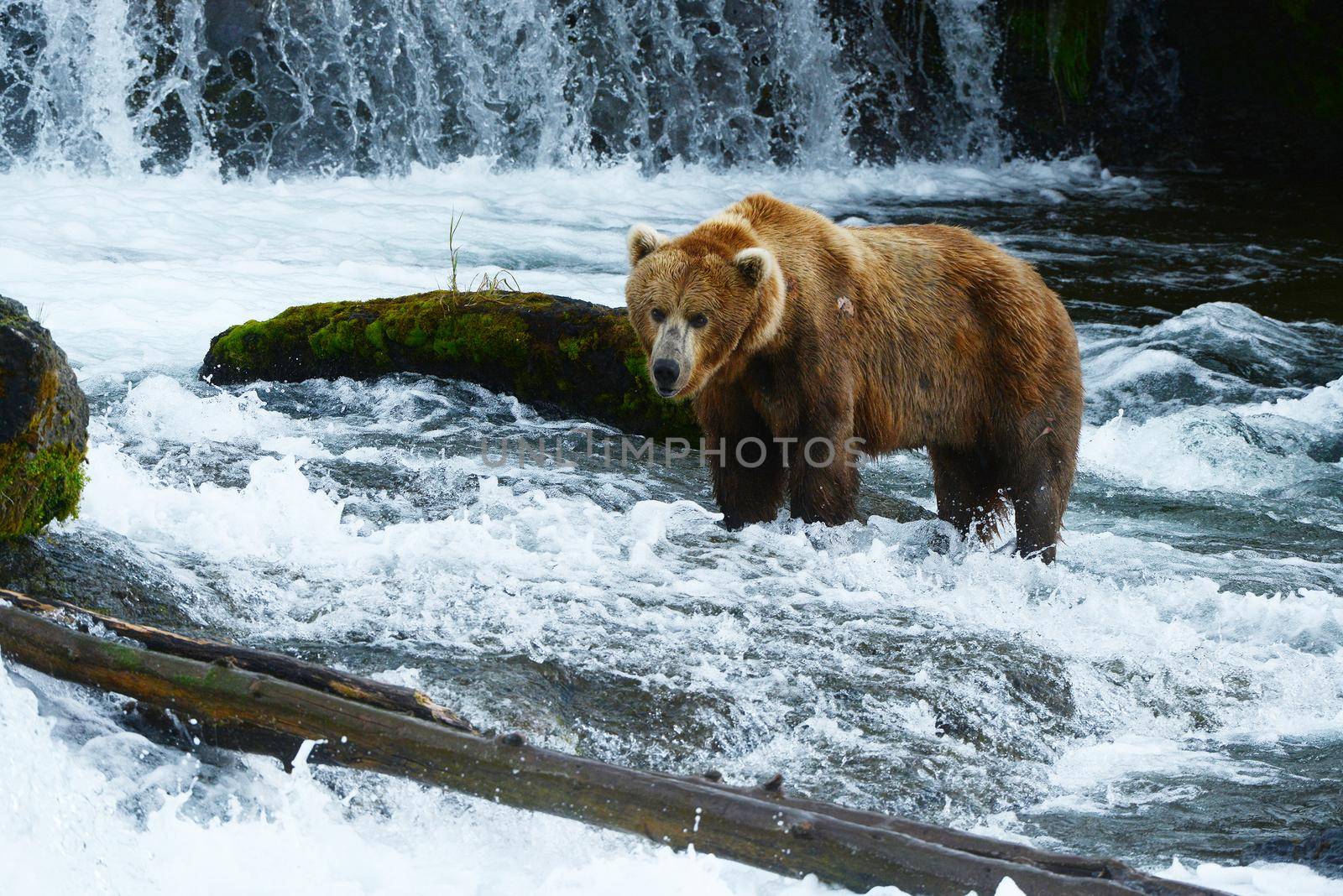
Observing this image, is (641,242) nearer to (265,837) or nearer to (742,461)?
(742,461)

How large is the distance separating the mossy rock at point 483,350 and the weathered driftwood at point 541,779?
14.1ft

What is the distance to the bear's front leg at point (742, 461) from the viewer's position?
606 cm

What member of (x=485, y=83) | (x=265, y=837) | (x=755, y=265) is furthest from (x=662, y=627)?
(x=485, y=83)

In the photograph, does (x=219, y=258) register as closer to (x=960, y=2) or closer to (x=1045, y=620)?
(x=1045, y=620)

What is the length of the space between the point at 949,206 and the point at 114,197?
880 cm

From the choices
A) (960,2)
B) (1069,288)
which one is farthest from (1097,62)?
(1069,288)

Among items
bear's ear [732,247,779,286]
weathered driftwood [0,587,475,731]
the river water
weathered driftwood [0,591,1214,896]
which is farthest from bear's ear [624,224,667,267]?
weathered driftwood [0,591,1214,896]

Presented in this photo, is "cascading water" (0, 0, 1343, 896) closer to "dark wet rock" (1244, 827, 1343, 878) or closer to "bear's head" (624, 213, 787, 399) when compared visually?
"dark wet rock" (1244, 827, 1343, 878)

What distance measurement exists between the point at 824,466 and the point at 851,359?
1.54 feet

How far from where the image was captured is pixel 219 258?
40.2 ft

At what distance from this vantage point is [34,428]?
4617 mm

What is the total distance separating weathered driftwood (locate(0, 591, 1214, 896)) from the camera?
2904 mm

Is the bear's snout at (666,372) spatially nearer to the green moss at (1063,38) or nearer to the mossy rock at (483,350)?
the mossy rock at (483,350)

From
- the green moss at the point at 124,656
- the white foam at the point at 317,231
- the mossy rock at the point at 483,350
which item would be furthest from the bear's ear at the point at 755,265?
the white foam at the point at 317,231
